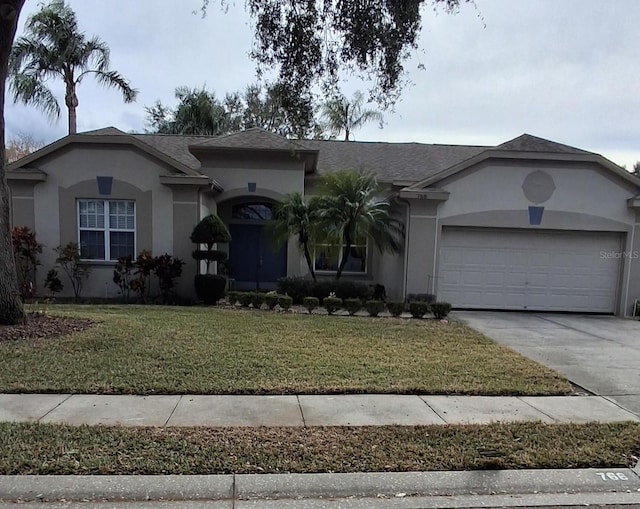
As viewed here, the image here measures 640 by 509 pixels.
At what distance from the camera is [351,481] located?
362cm

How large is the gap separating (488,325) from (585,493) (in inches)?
301

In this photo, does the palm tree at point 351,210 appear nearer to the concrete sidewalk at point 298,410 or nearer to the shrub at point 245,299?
the shrub at point 245,299

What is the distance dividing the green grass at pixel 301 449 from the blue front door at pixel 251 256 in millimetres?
11439

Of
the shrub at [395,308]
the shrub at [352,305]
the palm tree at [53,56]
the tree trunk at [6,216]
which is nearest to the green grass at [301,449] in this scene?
the tree trunk at [6,216]

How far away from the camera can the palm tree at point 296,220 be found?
506 inches

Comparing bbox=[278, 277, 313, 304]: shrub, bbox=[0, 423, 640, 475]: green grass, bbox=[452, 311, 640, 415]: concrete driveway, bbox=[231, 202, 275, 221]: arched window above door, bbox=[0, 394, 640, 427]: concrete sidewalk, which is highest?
bbox=[231, 202, 275, 221]: arched window above door

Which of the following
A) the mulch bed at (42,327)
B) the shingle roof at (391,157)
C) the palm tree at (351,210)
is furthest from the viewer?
the shingle roof at (391,157)

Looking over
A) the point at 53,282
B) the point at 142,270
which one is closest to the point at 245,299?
the point at 142,270

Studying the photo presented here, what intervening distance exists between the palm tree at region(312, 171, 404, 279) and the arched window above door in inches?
129

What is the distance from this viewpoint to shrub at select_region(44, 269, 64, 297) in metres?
13.2

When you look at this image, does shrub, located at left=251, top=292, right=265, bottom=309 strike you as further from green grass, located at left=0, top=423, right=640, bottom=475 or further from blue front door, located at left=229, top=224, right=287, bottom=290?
green grass, located at left=0, top=423, right=640, bottom=475

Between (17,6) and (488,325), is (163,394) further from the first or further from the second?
(488,325)

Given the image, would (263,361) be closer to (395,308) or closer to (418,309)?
(395,308)

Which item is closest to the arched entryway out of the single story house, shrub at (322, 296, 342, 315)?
the single story house
